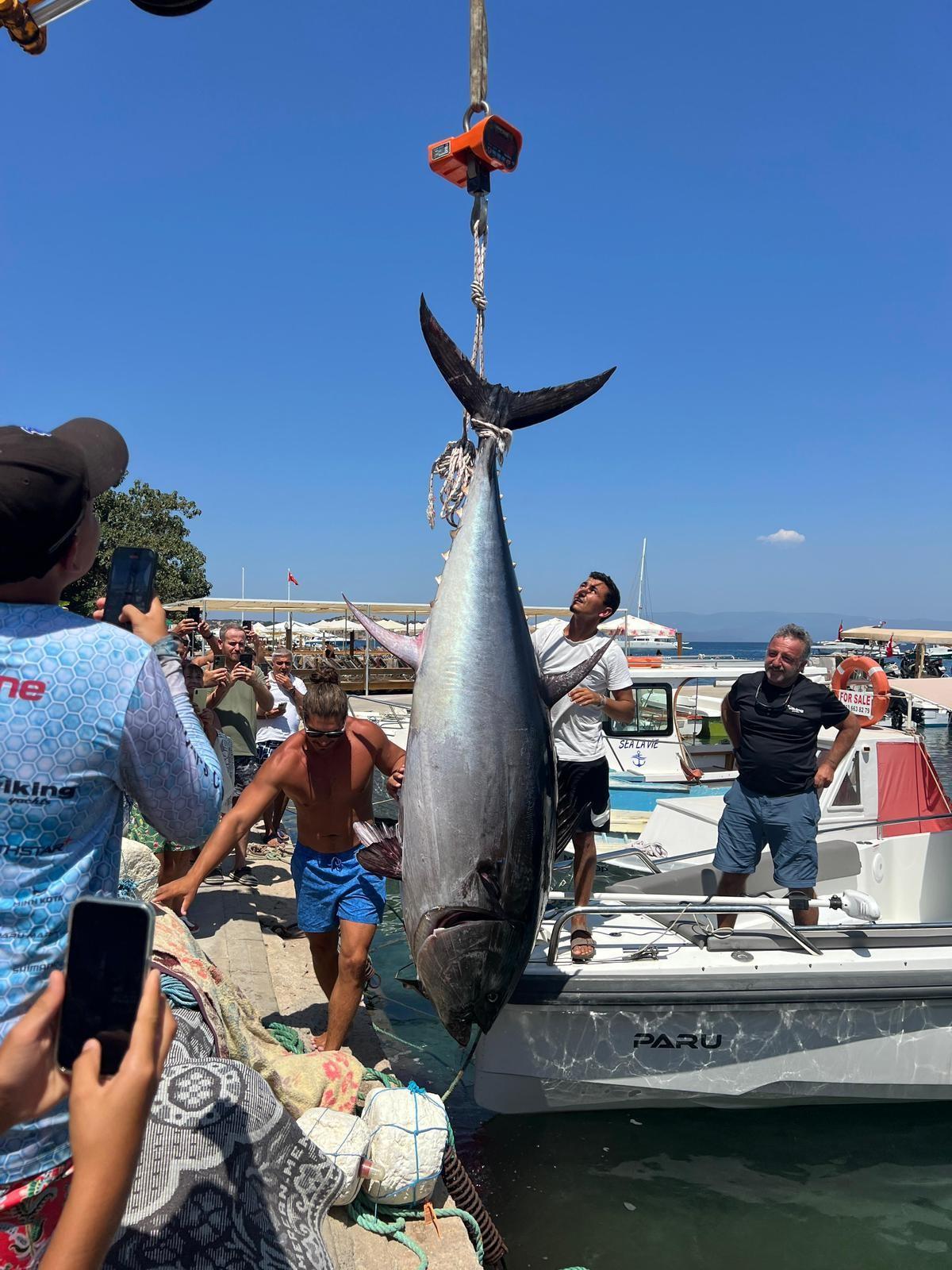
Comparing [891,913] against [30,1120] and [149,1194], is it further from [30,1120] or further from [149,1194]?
[30,1120]

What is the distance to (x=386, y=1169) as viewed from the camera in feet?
9.07

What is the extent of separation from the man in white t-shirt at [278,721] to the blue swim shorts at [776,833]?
3.34 m

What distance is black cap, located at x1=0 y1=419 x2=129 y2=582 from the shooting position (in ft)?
3.70

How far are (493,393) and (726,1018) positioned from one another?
2.95 metres

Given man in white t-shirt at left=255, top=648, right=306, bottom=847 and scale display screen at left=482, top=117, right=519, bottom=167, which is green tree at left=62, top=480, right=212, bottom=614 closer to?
man in white t-shirt at left=255, top=648, right=306, bottom=847

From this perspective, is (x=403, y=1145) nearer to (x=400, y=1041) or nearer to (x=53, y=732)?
(x=400, y=1041)

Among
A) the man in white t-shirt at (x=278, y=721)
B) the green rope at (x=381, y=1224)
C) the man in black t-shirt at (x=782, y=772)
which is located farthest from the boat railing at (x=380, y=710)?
the green rope at (x=381, y=1224)

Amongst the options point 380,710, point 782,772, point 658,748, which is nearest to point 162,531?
point 380,710

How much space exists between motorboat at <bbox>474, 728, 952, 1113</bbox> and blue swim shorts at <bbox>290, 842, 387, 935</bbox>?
0.74 m

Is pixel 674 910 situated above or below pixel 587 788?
below

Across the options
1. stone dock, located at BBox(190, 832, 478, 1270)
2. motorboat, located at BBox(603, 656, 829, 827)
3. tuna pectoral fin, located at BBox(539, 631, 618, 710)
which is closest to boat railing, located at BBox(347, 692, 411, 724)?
motorboat, located at BBox(603, 656, 829, 827)

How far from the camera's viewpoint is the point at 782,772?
436 centimetres

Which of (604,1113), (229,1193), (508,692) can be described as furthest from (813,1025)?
(229,1193)

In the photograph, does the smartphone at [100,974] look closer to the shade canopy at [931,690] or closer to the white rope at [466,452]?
the white rope at [466,452]
